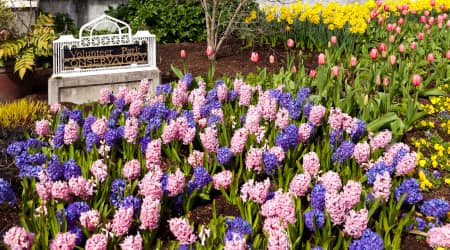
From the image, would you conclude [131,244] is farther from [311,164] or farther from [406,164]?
[406,164]

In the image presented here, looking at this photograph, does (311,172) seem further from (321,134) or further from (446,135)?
(446,135)

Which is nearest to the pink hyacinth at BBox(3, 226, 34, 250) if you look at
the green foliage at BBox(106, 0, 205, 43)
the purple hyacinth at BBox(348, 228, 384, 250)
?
the purple hyacinth at BBox(348, 228, 384, 250)

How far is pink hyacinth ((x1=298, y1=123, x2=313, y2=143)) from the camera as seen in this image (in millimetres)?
3582

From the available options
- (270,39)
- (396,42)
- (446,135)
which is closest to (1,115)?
(446,135)

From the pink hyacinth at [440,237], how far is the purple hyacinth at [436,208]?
358 millimetres

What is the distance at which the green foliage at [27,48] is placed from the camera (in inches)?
208

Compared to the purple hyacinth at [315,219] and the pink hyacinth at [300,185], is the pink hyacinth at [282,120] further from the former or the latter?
the purple hyacinth at [315,219]

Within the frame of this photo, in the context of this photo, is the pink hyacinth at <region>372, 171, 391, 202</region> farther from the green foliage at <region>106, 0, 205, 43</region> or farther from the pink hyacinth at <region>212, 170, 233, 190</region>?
the green foliage at <region>106, 0, 205, 43</region>

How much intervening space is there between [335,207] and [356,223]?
0.41ft

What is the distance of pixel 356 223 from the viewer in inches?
99.3

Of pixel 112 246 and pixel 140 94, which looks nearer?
pixel 112 246

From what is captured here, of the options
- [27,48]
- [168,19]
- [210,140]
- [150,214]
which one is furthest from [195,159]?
[168,19]

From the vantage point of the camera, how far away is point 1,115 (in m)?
4.47

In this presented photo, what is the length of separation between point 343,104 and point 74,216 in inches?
102
